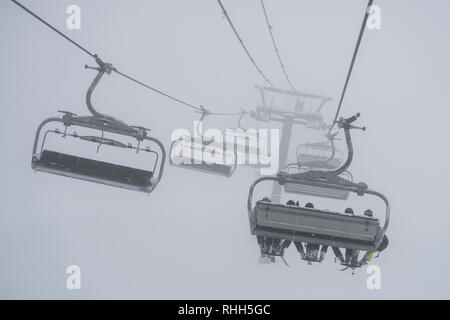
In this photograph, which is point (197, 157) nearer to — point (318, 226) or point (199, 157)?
point (199, 157)

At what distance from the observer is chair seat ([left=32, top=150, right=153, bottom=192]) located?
4.78 metres

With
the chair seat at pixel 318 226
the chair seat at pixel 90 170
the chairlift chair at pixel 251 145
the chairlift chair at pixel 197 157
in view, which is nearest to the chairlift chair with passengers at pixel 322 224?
the chair seat at pixel 318 226

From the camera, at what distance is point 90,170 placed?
4.81 m

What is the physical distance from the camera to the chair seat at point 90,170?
4781mm

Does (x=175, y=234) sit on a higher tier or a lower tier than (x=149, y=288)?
higher

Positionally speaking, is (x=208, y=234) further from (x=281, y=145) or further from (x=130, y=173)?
(x=130, y=173)

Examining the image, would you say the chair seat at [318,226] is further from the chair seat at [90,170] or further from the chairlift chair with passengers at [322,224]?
the chair seat at [90,170]

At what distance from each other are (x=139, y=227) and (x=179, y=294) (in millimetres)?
14755

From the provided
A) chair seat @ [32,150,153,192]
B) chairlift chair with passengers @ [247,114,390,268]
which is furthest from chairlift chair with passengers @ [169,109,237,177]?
chairlift chair with passengers @ [247,114,390,268]

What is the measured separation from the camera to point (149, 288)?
138 feet

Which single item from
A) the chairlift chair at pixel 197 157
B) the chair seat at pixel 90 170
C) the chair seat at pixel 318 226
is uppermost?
the chairlift chair at pixel 197 157

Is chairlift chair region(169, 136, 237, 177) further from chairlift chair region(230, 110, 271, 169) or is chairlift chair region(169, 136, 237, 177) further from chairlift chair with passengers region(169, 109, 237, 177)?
chairlift chair region(230, 110, 271, 169)

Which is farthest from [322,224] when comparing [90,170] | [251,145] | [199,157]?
[251,145]
